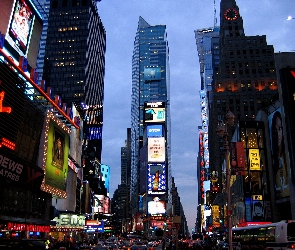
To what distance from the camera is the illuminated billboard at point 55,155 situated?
45366mm

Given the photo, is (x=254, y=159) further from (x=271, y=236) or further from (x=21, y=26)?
(x=21, y=26)

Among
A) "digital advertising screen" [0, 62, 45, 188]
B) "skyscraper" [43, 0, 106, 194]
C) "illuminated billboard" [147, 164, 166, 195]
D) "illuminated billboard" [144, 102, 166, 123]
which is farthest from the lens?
"skyscraper" [43, 0, 106, 194]

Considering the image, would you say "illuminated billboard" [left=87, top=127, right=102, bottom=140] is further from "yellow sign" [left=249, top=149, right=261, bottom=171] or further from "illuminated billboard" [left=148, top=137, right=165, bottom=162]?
"yellow sign" [left=249, top=149, right=261, bottom=171]

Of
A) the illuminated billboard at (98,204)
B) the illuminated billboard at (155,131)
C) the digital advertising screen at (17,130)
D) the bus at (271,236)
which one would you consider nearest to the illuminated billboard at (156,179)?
the illuminated billboard at (155,131)

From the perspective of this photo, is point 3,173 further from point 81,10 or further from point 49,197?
point 81,10

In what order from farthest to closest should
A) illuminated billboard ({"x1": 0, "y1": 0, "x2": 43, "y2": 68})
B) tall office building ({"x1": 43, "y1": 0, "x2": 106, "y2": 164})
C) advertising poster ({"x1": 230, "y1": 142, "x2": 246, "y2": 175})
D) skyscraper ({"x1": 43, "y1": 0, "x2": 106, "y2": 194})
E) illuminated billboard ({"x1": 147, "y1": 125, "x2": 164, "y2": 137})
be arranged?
tall office building ({"x1": 43, "y1": 0, "x2": 106, "y2": 164}) → skyscraper ({"x1": 43, "y1": 0, "x2": 106, "y2": 194}) → illuminated billboard ({"x1": 147, "y1": 125, "x2": 164, "y2": 137}) → illuminated billboard ({"x1": 0, "y1": 0, "x2": 43, "y2": 68}) → advertising poster ({"x1": 230, "y1": 142, "x2": 246, "y2": 175})

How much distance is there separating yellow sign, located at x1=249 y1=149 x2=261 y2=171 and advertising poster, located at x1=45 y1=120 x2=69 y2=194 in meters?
34.9

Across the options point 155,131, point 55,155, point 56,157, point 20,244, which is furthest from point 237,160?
point 155,131

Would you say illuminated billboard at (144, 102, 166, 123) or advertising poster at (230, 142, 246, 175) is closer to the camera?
advertising poster at (230, 142, 246, 175)

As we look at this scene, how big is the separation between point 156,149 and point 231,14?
233 ft

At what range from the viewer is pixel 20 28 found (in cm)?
4622

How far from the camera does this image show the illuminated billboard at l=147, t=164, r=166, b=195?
128 m

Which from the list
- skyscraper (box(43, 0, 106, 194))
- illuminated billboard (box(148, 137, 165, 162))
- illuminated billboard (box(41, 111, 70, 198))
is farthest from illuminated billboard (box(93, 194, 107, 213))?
illuminated billboard (box(41, 111, 70, 198))

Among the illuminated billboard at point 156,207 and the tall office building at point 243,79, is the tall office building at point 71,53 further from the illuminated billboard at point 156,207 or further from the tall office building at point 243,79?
the tall office building at point 243,79
